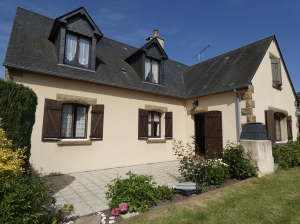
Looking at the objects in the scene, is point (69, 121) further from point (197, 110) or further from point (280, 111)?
point (280, 111)

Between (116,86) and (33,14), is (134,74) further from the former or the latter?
(33,14)

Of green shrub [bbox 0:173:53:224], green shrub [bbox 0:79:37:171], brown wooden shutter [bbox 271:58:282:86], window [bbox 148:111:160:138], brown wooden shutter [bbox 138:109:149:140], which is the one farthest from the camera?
brown wooden shutter [bbox 271:58:282:86]

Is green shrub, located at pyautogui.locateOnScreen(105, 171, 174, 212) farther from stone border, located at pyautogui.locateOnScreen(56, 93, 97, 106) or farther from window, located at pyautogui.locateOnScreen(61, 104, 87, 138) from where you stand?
stone border, located at pyautogui.locateOnScreen(56, 93, 97, 106)

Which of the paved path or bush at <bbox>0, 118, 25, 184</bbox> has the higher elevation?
bush at <bbox>0, 118, 25, 184</bbox>

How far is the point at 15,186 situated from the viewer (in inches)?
104

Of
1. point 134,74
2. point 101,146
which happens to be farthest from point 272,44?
point 101,146

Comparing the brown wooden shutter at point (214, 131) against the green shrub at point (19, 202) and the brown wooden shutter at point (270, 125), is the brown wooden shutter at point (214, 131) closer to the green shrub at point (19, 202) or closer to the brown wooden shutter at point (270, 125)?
the brown wooden shutter at point (270, 125)

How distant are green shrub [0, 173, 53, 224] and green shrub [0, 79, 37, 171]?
0.81 meters

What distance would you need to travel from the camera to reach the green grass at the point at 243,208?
328 centimetres

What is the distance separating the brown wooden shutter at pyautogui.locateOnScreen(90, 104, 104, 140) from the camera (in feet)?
23.3

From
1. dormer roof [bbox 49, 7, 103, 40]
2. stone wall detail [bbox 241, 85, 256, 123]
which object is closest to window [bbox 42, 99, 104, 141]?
dormer roof [bbox 49, 7, 103, 40]

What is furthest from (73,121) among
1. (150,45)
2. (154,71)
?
(150,45)

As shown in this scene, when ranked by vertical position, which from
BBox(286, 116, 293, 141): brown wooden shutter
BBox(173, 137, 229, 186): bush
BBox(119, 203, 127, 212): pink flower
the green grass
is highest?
BBox(286, 116, 293, 141): brown wooden shutter

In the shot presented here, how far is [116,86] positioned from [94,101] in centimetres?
108
